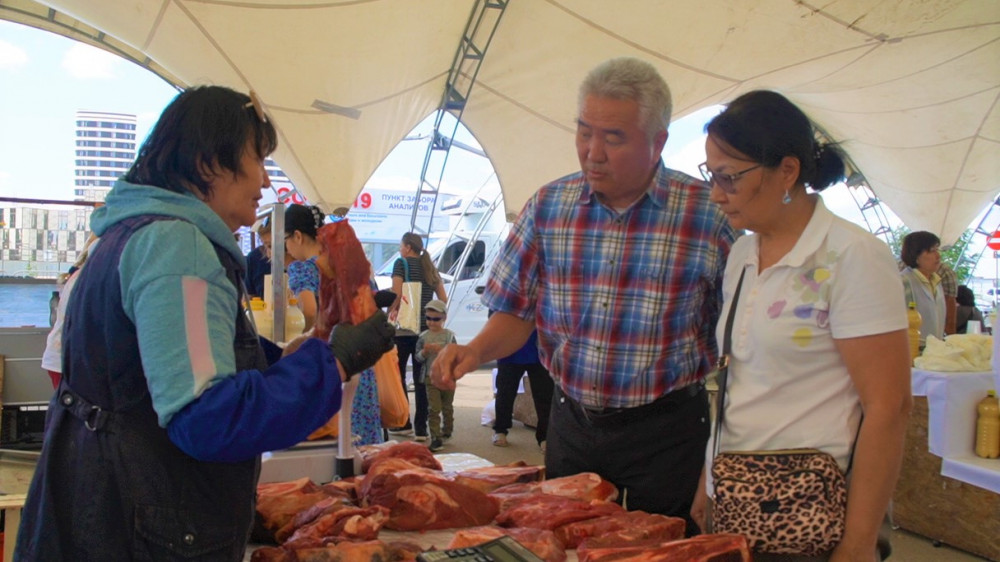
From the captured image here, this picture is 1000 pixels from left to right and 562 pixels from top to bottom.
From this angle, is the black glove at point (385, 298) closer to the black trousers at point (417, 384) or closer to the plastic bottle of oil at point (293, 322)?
the plastic bottle of oil at point (293, 322)

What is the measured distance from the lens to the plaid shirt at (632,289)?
2.20 metres

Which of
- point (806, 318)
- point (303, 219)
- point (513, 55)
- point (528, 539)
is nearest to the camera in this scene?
point (806, 318)

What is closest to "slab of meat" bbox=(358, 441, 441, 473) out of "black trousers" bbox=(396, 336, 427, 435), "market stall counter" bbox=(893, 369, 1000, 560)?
"market stall counter" bbox=(893, 369, 1000, 560)

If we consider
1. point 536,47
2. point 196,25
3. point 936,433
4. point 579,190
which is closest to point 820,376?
point 579,190

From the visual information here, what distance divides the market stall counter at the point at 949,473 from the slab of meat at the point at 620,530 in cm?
302

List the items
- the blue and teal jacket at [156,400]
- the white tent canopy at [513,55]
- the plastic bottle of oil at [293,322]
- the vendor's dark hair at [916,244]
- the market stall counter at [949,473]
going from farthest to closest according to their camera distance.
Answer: the white tent canopy at [513,55] < the vendor's dark hair at [916,244] < the market stall counter at [949,473] < the plastic bottle of oil at [293,322] < the blue and teal jacket at [156,400]

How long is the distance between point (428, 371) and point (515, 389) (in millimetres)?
900

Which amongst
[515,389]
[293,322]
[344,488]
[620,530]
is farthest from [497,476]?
[515,389]

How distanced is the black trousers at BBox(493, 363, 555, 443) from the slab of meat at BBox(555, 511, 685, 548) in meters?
4.61

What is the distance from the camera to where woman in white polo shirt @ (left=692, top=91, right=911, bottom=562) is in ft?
5.38

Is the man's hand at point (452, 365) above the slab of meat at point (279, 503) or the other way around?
above

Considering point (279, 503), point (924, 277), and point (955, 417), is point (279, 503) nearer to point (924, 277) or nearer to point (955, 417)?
point (955, 417)

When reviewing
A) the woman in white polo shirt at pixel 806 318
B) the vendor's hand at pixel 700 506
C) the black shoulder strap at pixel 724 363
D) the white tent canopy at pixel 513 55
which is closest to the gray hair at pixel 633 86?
the woman in white polo shirt at pixel 806 318

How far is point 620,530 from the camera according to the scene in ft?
6.12
